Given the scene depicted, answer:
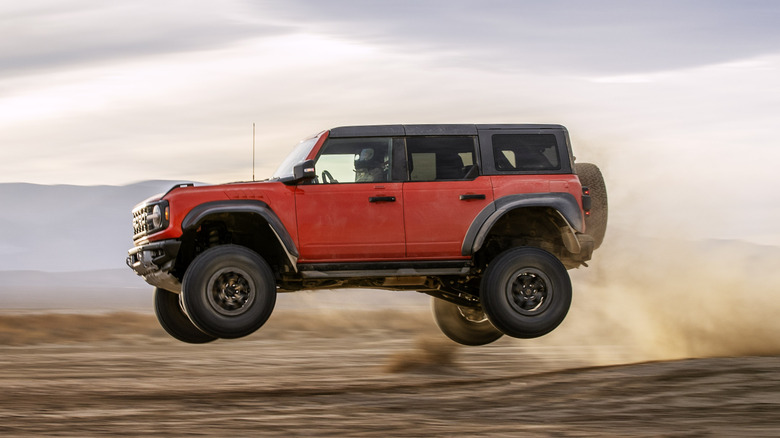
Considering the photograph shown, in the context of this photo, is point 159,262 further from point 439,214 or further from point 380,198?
point 439,214

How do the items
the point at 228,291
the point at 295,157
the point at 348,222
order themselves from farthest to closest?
the point at 295,157, the point at 348,222, the point at 228,291

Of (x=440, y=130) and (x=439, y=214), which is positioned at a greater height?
(x=440, y=130)

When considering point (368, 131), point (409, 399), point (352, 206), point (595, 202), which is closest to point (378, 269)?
point (352, 206)

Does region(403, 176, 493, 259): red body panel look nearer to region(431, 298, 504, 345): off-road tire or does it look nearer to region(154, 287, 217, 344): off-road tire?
region(431, 298, 504, 345): off-road tire

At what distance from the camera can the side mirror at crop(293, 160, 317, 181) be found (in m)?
10.1

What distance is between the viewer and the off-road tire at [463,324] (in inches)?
519

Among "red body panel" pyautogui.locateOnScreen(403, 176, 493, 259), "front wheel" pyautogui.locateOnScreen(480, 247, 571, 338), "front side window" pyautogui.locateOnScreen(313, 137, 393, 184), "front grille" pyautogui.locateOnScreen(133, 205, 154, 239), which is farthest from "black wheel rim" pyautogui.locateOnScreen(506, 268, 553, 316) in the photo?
→ "front grille" pyautogui.locateOnScreen(133, 205, 154, 239)

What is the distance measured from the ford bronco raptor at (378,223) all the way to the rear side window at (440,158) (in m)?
0.01

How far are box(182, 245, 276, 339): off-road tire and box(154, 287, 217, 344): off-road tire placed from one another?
1742 mm

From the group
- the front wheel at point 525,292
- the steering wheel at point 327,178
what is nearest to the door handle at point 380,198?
the steering wheel at point 327,178

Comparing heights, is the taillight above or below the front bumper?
above

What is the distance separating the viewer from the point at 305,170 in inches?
396

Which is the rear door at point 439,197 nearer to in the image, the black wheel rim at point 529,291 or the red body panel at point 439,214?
the red body panel at point 439,214

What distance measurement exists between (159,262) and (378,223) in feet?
7.84
